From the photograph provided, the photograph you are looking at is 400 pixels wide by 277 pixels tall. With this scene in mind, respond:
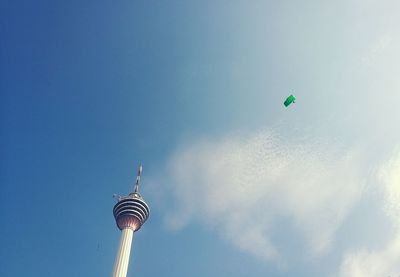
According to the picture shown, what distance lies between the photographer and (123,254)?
101000mm

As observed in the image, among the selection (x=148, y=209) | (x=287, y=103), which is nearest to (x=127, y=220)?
(x=148, y=209)

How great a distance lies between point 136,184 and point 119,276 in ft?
136

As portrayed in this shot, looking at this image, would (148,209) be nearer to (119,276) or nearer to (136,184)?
(136,184)

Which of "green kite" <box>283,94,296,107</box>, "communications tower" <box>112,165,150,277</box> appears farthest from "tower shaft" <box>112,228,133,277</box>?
"green kite" <box>283,94,296,107</box>

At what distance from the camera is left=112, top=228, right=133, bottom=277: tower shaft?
9656cm

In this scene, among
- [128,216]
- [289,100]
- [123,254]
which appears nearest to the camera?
[289,100]

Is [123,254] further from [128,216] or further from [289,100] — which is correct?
[289,100]

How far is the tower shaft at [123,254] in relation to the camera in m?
96.6

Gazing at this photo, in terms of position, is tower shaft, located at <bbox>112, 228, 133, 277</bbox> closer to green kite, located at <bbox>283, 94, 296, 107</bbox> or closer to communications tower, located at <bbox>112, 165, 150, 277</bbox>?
communications tower, located at <bbox>112, 165, 150, 277</bbox>

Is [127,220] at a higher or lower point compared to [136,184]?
lower

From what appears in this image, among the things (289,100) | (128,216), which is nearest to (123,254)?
(128,216)

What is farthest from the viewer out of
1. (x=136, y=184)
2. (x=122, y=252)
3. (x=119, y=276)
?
(x=136, y=184)

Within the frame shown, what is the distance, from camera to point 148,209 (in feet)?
Answer: 399

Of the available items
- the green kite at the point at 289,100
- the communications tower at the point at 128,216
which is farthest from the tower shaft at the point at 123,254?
the green kite at the point at 289,100
